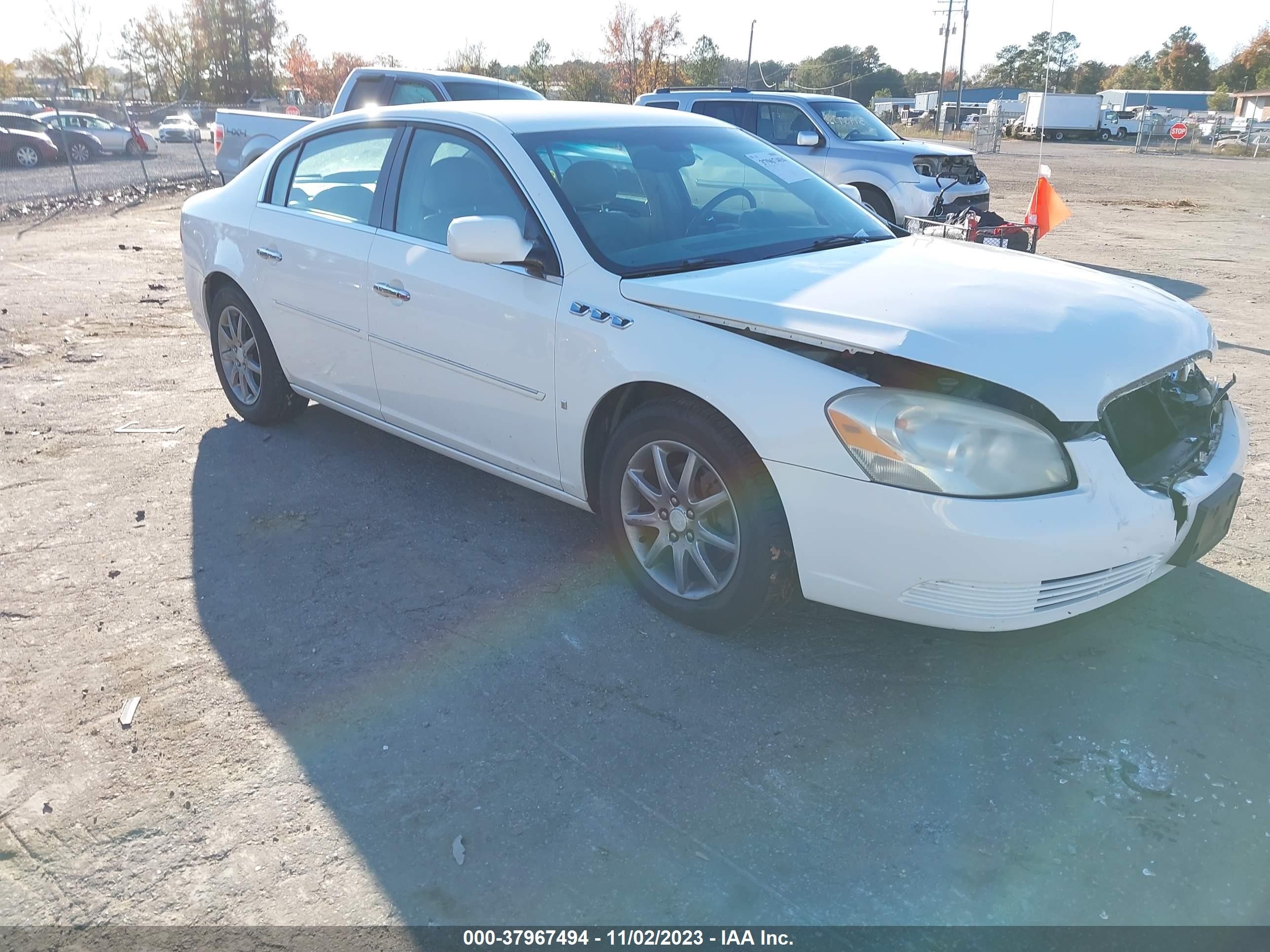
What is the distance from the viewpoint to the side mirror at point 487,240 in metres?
3.50

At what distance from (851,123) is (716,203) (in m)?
9.38

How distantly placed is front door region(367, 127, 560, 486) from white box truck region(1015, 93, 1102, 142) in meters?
55.8

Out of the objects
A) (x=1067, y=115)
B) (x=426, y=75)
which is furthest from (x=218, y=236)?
(x=1067, y=115)

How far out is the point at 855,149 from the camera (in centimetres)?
1203

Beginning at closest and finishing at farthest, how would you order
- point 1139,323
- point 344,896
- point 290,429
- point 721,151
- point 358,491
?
point 344,896 → point 1139,323 → point 721,151 → point 358,491 → point 290,429

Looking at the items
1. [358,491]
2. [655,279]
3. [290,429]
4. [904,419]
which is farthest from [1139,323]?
[290,429]

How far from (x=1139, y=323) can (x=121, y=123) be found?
42.4 m

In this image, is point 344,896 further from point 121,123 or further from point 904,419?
point 121,123

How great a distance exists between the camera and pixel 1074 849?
2484 mm

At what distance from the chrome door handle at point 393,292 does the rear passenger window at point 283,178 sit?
1.16m

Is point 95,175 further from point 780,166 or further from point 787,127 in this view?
point 780,166

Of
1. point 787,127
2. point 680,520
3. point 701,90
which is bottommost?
point 680,520

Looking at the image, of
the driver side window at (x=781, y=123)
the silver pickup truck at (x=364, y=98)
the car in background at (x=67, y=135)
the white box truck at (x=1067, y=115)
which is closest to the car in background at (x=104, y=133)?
the car in background at (x=67, y=135)

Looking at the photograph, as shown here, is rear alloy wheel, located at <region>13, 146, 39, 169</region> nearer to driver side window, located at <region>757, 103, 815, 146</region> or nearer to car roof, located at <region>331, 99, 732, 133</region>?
driver side window, located at <region>757, 103, 815, 146</region>
